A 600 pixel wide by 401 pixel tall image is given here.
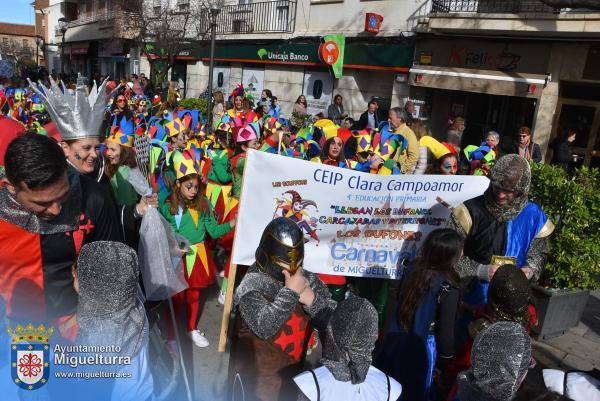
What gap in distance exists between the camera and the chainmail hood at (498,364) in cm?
182

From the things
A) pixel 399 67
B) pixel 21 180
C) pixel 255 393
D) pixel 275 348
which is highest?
pixel 399 67

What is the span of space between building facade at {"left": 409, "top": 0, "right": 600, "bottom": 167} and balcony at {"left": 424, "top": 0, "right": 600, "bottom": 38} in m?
0.02

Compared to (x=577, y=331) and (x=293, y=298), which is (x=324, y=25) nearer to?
(x=577, y=331)

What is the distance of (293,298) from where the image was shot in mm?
2154

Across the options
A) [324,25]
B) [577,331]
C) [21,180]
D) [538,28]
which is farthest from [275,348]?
[324,25]

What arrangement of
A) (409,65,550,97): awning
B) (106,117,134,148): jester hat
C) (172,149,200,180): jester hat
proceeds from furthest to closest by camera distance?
(409,65,550,97): awning, (106,117,134,148): jester hat, (172,149,200,180): jester hat

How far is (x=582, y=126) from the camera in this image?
11320mm

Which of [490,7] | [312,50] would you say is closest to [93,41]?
[312,50]

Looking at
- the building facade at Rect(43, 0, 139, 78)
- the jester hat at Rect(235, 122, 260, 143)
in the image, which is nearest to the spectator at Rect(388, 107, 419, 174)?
the jester hat at Rect(235, 122, 260, 143)

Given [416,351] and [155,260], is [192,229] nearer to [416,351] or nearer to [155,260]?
[155,260]

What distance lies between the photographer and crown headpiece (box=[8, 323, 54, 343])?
1.87 metres

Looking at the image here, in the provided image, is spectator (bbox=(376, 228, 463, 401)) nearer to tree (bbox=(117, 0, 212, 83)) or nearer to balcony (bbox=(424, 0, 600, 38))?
balcony (bbox=(424, 0, 600, 38))

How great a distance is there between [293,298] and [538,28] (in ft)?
37.2

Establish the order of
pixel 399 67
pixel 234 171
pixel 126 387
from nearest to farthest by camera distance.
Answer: pixel 126 387 < pixel 234 171 < pixel 399 67
